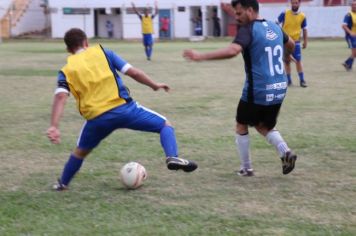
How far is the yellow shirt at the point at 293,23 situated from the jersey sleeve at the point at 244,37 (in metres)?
9.23

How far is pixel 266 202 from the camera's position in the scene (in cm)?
538

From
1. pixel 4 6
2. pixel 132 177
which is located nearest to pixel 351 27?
pixel 132 177

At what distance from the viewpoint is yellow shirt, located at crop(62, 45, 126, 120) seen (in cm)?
552

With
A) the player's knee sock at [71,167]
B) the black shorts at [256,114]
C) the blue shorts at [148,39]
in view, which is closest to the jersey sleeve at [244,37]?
the black shorts at [256,114]

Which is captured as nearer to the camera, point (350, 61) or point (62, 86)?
point (62, 86)

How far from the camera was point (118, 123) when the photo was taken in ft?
18.5

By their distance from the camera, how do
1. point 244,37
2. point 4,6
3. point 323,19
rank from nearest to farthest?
point 244,37 → point 323,19 → point 4,6

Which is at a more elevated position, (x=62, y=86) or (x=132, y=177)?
(x=62, y=86)

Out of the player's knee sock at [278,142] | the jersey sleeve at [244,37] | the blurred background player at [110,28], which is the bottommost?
the blurred background player at [110,28]

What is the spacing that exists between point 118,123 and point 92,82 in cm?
42

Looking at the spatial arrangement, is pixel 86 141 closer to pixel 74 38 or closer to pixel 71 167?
pixel 71 167

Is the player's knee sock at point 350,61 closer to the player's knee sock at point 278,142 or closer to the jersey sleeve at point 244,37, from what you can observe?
the player's knee sock at point 278,142

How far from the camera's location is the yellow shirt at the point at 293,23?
1476 centimetres

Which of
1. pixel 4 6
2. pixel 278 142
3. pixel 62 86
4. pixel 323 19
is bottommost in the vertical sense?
pixel 278 142
